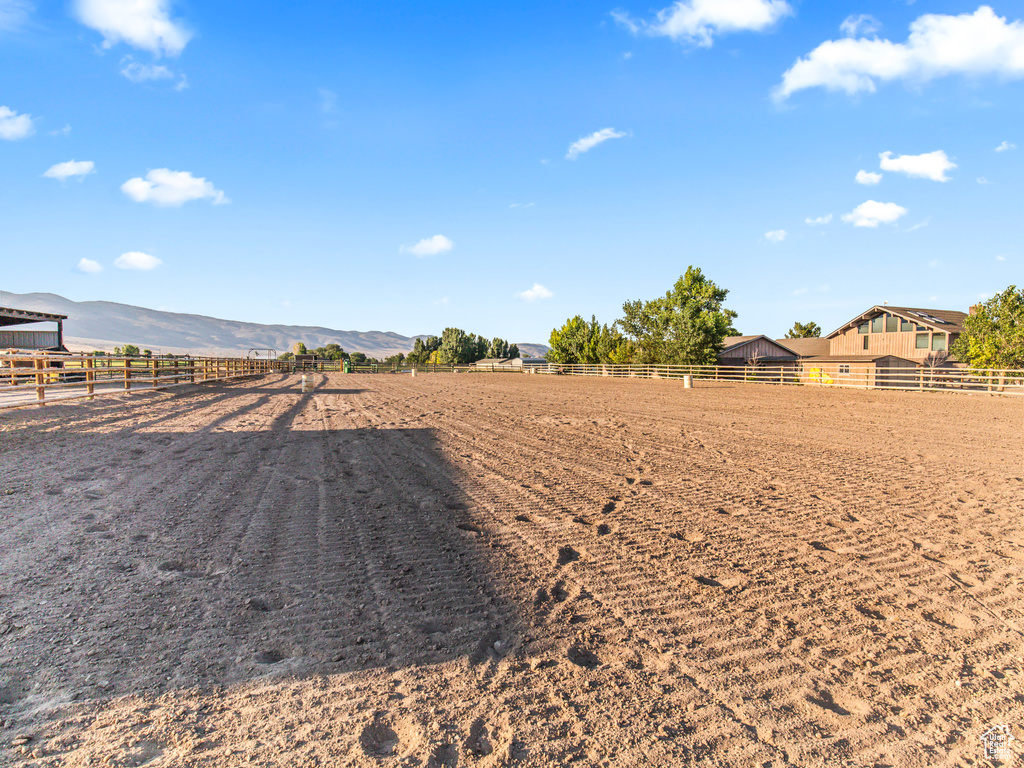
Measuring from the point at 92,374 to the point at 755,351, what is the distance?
4447 cm

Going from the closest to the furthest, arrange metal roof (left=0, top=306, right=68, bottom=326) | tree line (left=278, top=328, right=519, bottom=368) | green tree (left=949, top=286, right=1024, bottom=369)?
metal roof (left=0, top=306, right=68, bottom=326)
green tree (left=949, top=286, right=1024, bottom=369)
tree line (left=278, top=328, right=519, bottom=368)

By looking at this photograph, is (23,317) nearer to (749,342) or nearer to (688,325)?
(688,325)

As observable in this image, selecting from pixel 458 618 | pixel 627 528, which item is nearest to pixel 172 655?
pixel 458 618

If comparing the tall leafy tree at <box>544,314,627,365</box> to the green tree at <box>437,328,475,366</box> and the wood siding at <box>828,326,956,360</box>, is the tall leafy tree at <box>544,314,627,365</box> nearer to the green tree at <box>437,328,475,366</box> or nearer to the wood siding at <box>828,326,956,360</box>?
the wood siding at <box>828,326,956,360</box>

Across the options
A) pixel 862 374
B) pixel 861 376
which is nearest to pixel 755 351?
pixel 862 374

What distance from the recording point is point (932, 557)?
390cm

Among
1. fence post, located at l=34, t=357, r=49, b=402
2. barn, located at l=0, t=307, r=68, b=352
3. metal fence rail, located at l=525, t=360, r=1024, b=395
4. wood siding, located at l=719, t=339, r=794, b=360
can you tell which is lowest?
fence post, located at l=34, t=357, r=49, b=402

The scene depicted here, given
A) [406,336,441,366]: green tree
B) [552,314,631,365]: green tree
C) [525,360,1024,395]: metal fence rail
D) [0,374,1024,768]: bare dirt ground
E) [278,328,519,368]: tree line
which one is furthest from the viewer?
[406,336,441,366]: green tree

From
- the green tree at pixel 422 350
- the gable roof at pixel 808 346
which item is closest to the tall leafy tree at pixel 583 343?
the gable roof at pixel 808 346

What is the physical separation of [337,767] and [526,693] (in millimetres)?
820

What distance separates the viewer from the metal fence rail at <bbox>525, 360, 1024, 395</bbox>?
1988 cm

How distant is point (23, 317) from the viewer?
24281mm

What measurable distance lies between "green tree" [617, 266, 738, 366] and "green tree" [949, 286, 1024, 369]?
46.8 feet

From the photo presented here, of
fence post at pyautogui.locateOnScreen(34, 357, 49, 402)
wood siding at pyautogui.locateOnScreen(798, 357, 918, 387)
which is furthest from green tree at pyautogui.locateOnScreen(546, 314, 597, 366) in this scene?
fence post at pyautogui.locateOnScreen(34, 357, 49, 402)
